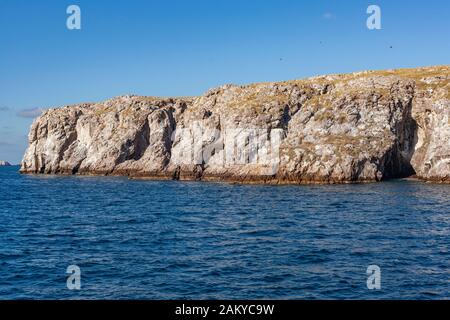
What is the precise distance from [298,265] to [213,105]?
96.5 meters

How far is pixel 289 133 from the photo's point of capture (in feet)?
336

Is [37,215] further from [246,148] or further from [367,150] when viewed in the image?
[367,150]

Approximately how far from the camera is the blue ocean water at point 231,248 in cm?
2467

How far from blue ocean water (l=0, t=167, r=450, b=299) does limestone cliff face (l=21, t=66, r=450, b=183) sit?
26.0 meters

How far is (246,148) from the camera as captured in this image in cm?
10238

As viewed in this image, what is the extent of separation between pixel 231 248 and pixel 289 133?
70.5 metres

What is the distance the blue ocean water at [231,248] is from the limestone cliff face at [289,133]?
85.5 feet
